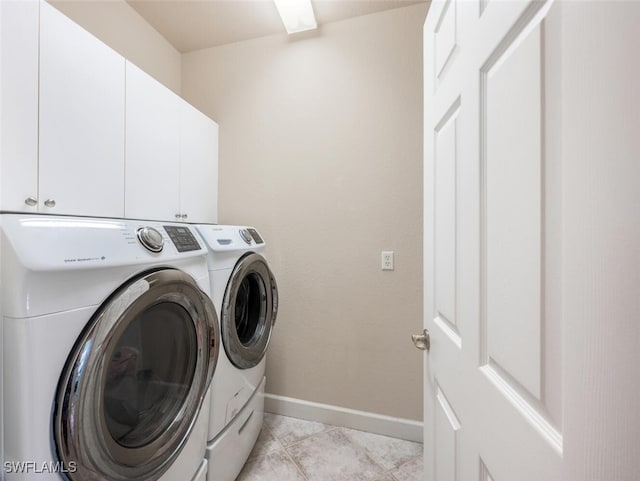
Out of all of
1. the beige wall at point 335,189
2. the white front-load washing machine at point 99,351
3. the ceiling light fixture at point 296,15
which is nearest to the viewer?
the white front-load washing machine at point 99,351

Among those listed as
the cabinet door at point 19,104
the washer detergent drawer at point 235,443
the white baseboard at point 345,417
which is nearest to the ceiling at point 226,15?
the cabinet door at point 19,104

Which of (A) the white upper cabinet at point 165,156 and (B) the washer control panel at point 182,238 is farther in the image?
(A) the white upper cabinet at point 165,156

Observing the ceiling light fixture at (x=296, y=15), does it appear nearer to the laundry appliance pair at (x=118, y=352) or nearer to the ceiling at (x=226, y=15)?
the ceiling at (x=226, y=15)

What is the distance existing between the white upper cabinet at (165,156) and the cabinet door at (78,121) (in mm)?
67

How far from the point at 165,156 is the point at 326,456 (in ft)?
6.27

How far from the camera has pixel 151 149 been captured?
1.42 metres

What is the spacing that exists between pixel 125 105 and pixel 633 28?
5.42 ft

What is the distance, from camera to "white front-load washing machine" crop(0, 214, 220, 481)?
0.56m

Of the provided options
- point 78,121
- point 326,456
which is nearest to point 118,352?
point 78,121

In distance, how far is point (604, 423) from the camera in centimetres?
29

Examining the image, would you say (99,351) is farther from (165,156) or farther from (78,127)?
(165,156)

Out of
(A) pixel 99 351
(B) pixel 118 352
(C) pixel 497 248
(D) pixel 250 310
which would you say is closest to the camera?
(C) pixel 497 248

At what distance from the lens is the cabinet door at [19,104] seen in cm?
85

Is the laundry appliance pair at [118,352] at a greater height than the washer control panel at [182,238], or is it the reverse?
the washer control panel at [182,238]
